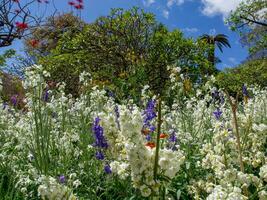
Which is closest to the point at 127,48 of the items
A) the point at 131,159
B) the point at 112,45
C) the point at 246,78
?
the point at 112,45

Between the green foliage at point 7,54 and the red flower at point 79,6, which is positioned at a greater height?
the red flower at point 79,6

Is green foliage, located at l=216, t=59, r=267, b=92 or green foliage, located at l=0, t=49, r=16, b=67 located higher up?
green foliage, located at l=216, t=59, r=267, b=92

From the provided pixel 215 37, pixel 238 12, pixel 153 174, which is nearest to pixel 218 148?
pixel 153 174

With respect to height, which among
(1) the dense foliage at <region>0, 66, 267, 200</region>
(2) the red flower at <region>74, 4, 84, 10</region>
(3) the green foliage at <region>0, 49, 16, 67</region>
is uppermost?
(2) the red flower at <region>74, 4, 84, 10</region>

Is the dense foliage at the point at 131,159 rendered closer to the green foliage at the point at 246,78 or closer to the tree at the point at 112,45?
the tree at the point at 112,45

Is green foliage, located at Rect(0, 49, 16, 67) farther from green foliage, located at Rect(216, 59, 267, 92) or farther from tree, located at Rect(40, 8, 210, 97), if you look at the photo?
green foliage, located at Rect(216, 59, 267, 92)

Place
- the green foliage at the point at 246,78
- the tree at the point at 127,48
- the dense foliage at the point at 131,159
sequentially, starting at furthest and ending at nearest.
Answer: the green foliage at the point at 246,78
the tree at the point at 127,48
the dense foliage at the point at 131,159

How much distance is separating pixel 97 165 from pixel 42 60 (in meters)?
13.4

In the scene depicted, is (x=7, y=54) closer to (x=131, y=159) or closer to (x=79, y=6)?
(x=79, y=6)

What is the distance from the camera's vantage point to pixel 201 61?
1564 centimetres

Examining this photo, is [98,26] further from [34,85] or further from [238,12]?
[34,85]

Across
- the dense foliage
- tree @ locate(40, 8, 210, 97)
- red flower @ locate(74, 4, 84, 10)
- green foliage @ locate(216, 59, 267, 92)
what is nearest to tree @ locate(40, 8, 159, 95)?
tree @ locate(40, 8, 210, 97)

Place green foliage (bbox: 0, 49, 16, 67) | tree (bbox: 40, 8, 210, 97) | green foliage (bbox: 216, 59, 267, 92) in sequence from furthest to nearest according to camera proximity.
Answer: green foliage (bbox: 216, 59, 267, 92)
tree (bbox: 40, 8, 210, 97)
green foliage (bbox: 0, 49, 16, 67)

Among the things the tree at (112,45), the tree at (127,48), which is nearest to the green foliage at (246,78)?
the tree at (127,48)
